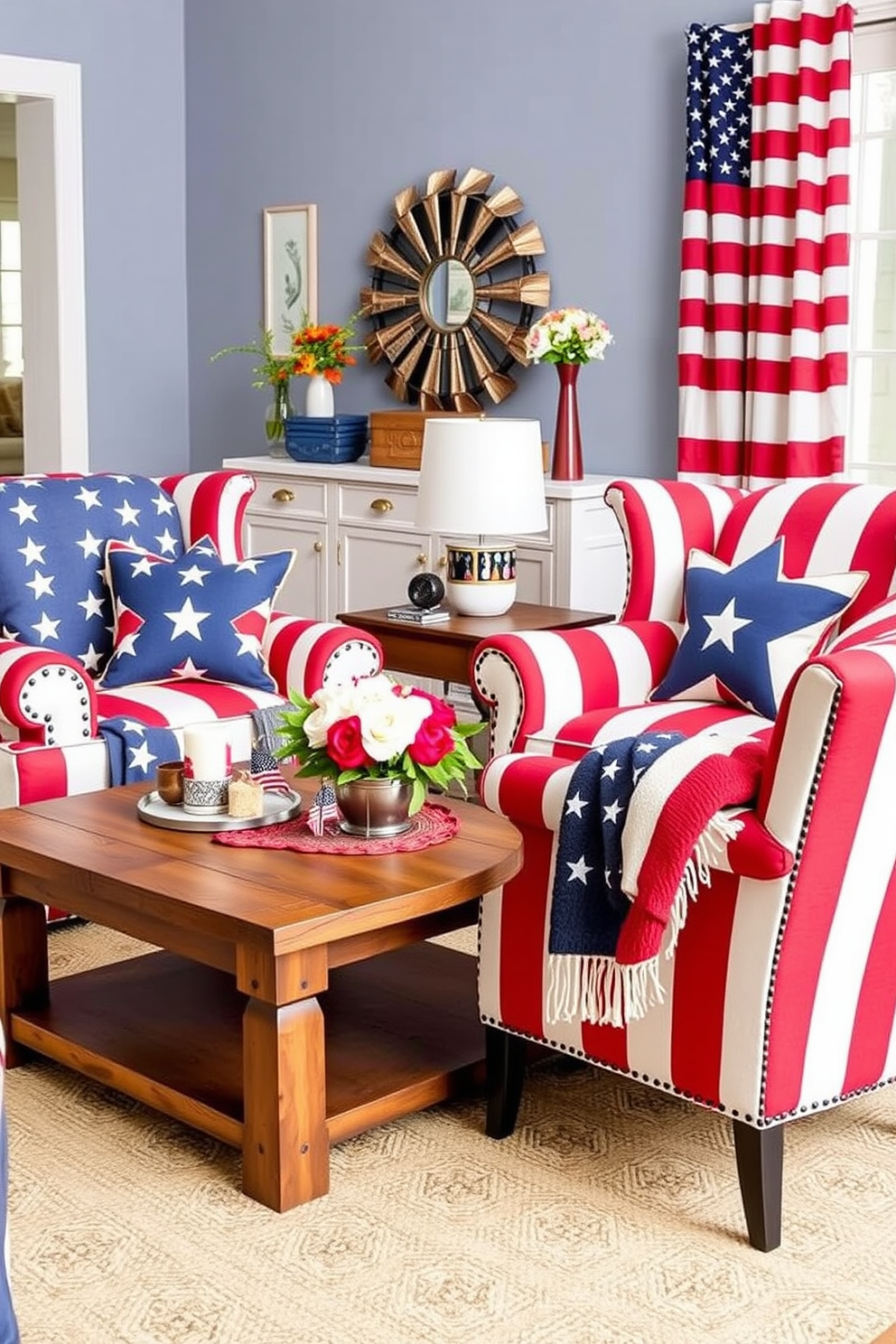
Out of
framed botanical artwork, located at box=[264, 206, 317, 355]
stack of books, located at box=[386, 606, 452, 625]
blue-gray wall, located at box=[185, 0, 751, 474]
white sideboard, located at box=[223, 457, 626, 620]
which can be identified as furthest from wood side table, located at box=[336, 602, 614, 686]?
framed botanical artwork, located at box=[264, 206, 317, 355]

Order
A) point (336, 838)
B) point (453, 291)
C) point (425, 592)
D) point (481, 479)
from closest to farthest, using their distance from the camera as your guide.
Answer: point (336, 838) → point (481, 479) → point (425, 592) → point (453, 291)

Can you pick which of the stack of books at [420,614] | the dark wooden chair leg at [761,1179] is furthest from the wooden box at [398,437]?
the dark wooden chair leg at [761,1179]

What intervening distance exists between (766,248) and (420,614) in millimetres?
1427

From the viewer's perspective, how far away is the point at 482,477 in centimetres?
408

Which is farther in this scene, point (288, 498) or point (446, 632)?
point (288, 498)

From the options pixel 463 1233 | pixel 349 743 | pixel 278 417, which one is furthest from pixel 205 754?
pixel 278 417

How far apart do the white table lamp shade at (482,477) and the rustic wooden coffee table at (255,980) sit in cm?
125

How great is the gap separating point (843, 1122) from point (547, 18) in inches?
146

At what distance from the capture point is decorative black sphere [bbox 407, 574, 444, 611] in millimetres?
4332

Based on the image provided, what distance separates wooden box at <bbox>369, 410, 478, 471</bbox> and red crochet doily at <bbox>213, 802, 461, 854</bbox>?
268cm

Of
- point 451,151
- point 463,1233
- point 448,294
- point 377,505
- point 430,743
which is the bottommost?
point 463,1233

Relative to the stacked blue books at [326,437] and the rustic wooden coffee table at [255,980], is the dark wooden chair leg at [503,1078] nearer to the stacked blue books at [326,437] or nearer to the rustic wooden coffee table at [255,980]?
the rustic wooden coffee table at [255,980]

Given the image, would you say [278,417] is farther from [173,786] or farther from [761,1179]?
[761,1179]

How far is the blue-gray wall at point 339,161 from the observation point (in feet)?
16.7
